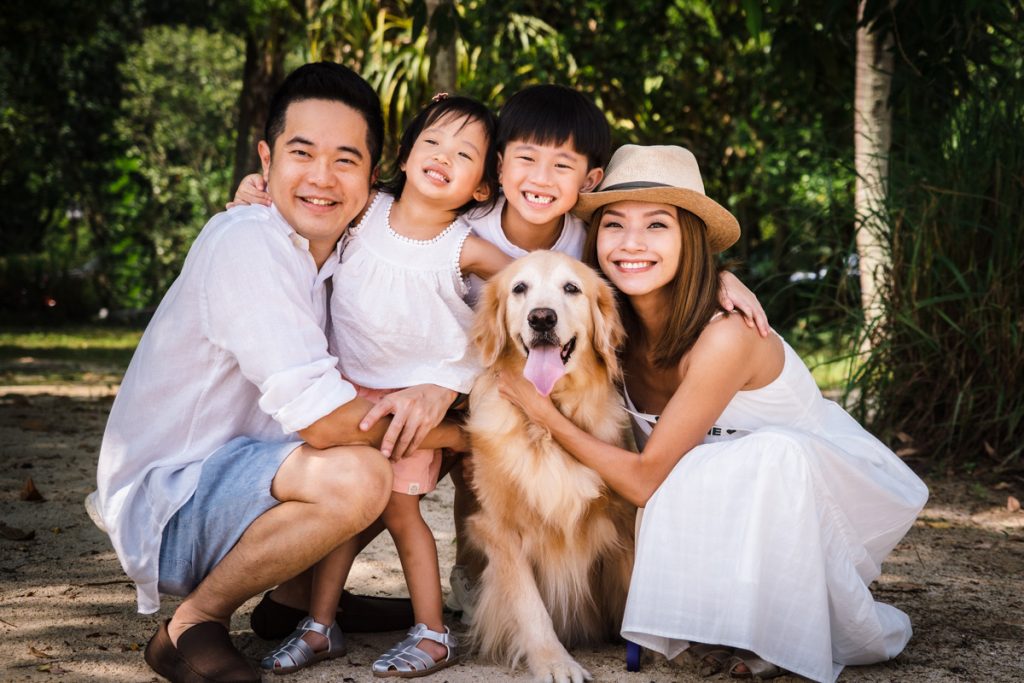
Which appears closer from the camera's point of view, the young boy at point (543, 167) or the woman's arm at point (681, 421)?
the woman's arm at point (681, 421)

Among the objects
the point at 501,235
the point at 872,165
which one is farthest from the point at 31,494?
the point at 872,165

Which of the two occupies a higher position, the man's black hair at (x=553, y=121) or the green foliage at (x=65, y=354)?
the man's black hair at (x=553, y=121)

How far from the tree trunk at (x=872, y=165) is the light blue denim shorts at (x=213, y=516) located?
3730 millimetres

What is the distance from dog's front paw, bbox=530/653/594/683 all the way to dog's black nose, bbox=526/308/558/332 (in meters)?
0.96

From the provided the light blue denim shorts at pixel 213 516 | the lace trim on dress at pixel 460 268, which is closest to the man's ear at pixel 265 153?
the lace trim on dress at pixel 460 268

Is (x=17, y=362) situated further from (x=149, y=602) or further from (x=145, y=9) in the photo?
(x=145, y=9)

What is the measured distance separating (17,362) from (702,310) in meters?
9.01

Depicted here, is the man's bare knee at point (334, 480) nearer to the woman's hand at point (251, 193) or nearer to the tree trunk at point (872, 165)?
the woman's hand at point (251, 193)

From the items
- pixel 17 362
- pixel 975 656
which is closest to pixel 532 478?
pixel 975 656

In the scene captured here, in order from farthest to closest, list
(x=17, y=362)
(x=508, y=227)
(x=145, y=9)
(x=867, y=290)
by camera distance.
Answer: (x=145, y=9) < (x=17, y=362) < (x=867, y=290) < (x=508, y=227)

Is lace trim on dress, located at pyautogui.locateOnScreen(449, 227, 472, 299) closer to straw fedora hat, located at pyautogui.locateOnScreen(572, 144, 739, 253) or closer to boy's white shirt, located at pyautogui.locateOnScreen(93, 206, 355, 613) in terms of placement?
straw fedora hat, located at pyautogui.locateOnScreen(572, 144, 739, 253)

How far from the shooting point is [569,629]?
2.97 meters

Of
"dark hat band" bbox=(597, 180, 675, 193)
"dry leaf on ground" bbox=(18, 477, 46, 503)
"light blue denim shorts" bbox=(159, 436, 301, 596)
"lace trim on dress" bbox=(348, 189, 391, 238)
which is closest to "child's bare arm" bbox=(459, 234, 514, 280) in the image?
"lace trim on dress" bbox=(348, 189, 391, 238)

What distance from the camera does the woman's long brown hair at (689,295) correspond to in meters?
2.91
